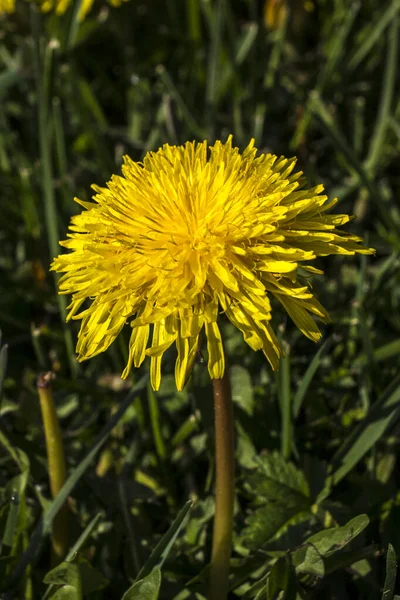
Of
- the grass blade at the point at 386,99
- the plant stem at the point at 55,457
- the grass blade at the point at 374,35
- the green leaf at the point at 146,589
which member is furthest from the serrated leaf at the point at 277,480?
the grass blade at the point at 374,35

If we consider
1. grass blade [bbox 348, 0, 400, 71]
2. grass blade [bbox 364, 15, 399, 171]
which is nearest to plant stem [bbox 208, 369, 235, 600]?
grass blade [bbox 364, 15, 399, 171]

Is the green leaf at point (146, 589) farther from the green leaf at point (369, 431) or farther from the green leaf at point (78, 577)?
the green leaf at point (369, 431)

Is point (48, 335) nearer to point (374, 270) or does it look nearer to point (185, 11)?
point (374, 270)

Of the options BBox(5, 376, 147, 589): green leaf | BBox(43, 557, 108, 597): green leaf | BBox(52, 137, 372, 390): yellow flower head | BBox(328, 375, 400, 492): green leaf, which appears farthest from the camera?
BBox(328, 375, 400, 492): green leaf

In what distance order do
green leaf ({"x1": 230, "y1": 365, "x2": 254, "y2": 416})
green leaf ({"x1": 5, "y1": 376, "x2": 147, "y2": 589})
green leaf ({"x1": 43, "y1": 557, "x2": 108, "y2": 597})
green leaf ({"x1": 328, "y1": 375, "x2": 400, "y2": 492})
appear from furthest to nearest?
green leaf ({"x1": 230, "y1": 365, "x2": 254, "y2": 416})
green leaf ({"x1": 328, "y1": 375, "x2": 400, "y2": 492})
green leaf ({"x1": 5, "y1": 376, "x2": 147, "y2": 589})
green leaf ({"x1": 43, "y1": 557, "x2": 108, "y2": 597})

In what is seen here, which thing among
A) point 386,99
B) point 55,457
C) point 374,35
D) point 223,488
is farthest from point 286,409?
point 374,35

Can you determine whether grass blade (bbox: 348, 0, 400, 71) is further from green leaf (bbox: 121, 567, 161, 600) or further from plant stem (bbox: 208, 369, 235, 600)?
green leaf (bbox: 121, 567, 161, 600)

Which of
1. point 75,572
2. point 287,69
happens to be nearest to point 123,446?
point 75,572
